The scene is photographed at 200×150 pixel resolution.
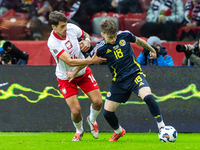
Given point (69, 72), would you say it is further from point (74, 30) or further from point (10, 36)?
point (10, 36)

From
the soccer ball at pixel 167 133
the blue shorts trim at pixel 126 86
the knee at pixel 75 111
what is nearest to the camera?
the soccer ball at pixel 167 133

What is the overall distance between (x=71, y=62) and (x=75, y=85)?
28.8 inches

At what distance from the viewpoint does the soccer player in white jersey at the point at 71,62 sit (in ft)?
17.4

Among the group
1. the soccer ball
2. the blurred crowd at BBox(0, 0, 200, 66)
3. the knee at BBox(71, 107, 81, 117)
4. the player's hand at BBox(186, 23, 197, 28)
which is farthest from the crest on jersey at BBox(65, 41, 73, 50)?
the player's hand at BBox(186, 23, 197, 28)

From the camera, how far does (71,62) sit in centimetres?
525

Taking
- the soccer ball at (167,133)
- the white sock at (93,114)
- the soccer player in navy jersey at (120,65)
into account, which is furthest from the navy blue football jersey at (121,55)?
the soccer ball at (167,133)

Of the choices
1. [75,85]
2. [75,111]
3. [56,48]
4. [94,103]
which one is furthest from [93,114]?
[56,48]

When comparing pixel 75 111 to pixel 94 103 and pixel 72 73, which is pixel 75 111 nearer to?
pixel 94 103

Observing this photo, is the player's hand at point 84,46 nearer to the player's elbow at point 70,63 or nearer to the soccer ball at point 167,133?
the player's elbow at point 70,63

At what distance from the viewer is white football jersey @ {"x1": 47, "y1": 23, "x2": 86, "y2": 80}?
5.40 metres

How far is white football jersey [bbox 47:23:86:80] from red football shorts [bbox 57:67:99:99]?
0.34 feet

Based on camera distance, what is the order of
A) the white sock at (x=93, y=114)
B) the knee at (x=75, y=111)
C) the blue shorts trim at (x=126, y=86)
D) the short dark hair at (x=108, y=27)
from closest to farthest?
the short dark hair at (x=108, y=27), the blue shorts trim at (x=126, y=86), the knee at (x=75, y=111), the white sock at (x=93, y=114)

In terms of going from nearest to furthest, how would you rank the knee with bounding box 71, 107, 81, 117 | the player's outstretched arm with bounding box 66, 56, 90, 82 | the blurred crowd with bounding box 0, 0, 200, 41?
the player's outstretched arm with bounding box 66, 56, 90, 82, the knee with bounding box 71, 107, 81, 117, the blurred crowd with bounding box 0, 0, 200, 41

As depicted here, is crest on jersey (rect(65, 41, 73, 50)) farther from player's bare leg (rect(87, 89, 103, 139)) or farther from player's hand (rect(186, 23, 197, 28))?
player's hand (rect(186, 23, 197, 28))
